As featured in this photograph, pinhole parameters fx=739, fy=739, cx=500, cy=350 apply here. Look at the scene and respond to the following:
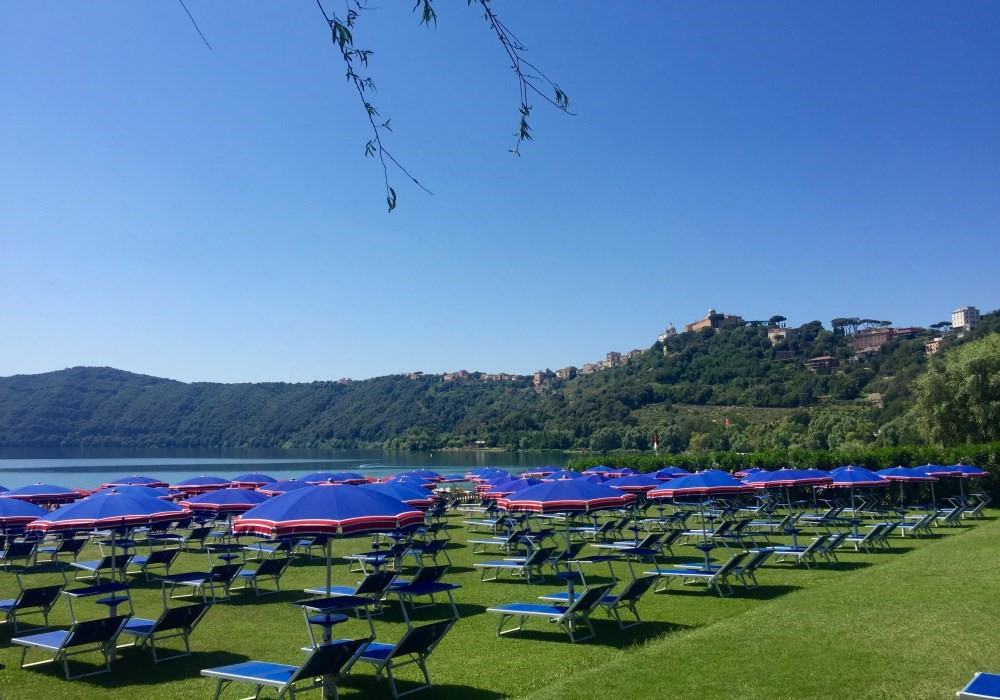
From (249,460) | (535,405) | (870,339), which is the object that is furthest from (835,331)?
(249,460)

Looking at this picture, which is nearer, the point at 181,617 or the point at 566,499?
the point at 181,617

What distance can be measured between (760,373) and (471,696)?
10702 centimetres

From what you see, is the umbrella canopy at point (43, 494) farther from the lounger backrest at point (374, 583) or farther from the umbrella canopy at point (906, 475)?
the umbrella canopy at point (906, 475)

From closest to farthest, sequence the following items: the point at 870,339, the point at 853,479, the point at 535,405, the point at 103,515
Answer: the point at 103,515
the point at 853,479
the point at 535,405
the point at 870,339

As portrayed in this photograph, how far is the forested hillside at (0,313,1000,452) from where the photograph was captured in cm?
8250

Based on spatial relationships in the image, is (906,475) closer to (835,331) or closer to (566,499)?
(566,499)

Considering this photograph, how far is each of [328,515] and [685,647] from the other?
147 inches

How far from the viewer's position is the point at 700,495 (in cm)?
1310

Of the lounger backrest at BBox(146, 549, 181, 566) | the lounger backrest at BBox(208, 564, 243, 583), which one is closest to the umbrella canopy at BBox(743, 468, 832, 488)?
the lounger backrest at BBox(208, 564, 243, 583)

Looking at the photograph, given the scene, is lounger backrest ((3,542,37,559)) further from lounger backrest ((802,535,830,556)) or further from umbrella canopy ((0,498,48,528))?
lounger backrest ((802,535,830,556))

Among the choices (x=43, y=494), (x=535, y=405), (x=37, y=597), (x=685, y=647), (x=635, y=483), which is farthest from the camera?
(x=535, y=405)

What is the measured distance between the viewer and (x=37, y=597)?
28.0 ft

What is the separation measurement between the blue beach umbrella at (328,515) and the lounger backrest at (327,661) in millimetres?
919

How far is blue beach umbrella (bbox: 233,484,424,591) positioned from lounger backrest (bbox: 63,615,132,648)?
5.05 feet
